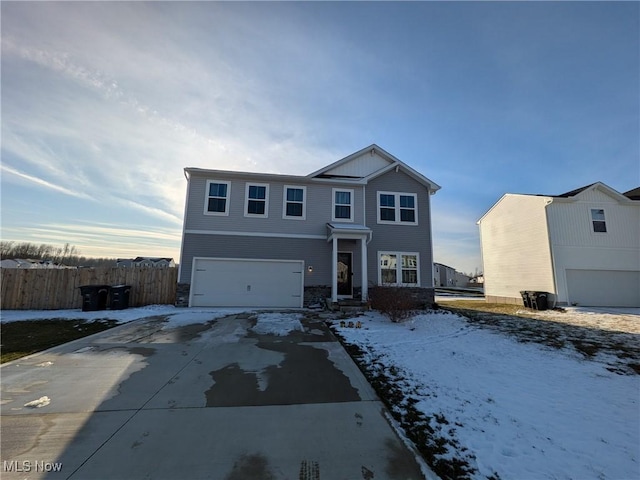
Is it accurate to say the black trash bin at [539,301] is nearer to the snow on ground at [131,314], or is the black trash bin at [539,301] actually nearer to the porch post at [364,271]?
the porch post at [364,271]

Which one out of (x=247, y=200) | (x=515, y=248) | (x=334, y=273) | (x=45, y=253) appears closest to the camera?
(x=334, y=273)

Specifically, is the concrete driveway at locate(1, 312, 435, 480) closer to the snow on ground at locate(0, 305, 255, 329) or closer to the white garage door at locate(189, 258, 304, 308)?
the snow on ground at locate(0, 305, 255, 329)

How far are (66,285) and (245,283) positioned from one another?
7.27m

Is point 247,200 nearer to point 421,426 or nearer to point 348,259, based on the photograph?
point 348,259

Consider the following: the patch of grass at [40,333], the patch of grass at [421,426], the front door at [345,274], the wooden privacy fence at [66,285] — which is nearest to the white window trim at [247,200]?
the front door at [345,274]

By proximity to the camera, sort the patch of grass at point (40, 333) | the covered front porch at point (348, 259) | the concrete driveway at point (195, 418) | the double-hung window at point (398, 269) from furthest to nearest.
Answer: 1. the double-hung window at point (398, 269)
2. the covered front porch at point (348, 259)
3. the patch of grass at point (40, 333)
4. the concrete driveway at point (195, 418)

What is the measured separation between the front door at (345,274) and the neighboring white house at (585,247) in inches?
439

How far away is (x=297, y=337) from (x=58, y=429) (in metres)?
4.61

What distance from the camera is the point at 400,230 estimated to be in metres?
13.5

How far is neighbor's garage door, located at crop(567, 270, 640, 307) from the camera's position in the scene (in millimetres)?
14359

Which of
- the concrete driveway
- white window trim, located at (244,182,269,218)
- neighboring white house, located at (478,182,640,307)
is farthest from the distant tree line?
neighboring white house, located at (478,182,640,307)

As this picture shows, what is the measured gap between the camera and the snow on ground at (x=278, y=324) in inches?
292

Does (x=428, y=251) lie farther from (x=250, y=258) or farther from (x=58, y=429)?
(x=58, y=429)

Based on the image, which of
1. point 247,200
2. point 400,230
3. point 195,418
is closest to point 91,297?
point 247,200
